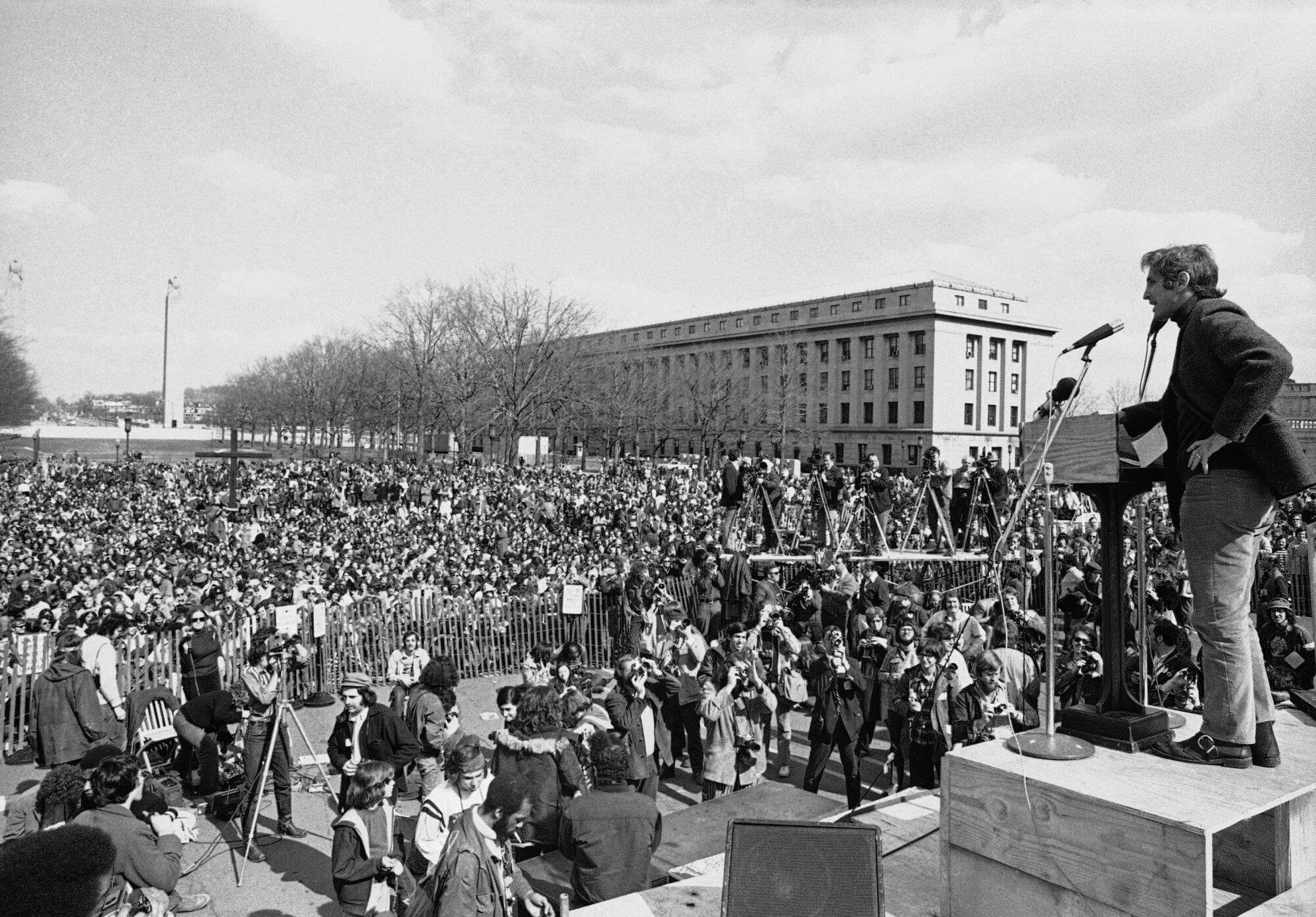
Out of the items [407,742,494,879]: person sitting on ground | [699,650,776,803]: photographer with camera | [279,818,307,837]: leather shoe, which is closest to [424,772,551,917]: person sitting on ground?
[407,742,494,879]: person sitting on ground

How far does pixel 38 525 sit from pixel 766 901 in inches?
1021

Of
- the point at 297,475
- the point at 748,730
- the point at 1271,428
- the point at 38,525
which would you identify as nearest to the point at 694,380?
the point at 297,475

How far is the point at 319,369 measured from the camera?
7612 cm

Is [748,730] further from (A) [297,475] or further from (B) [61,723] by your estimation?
(A) [297,475]

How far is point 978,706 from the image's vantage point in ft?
23.6

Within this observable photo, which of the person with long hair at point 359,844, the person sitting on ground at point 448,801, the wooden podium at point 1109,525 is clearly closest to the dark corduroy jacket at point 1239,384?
the wooden podium at point 1109,525

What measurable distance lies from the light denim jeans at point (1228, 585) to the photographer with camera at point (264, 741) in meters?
7.19

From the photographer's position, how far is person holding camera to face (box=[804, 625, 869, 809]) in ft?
25.7

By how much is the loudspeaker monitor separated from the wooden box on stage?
155 cm

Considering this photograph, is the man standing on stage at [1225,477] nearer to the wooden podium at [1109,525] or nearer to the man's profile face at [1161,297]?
the man's profile face at [1161,297]

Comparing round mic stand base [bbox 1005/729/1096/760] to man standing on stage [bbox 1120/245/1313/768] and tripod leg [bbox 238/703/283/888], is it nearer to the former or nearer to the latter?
man standing on stage [bbox 1120/245/1313/768]

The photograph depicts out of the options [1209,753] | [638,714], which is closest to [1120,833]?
[1209,753]

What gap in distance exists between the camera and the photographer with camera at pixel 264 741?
7461mm

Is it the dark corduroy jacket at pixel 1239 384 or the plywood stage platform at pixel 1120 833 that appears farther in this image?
the dark corduroy jacket at pixel 1239 384
